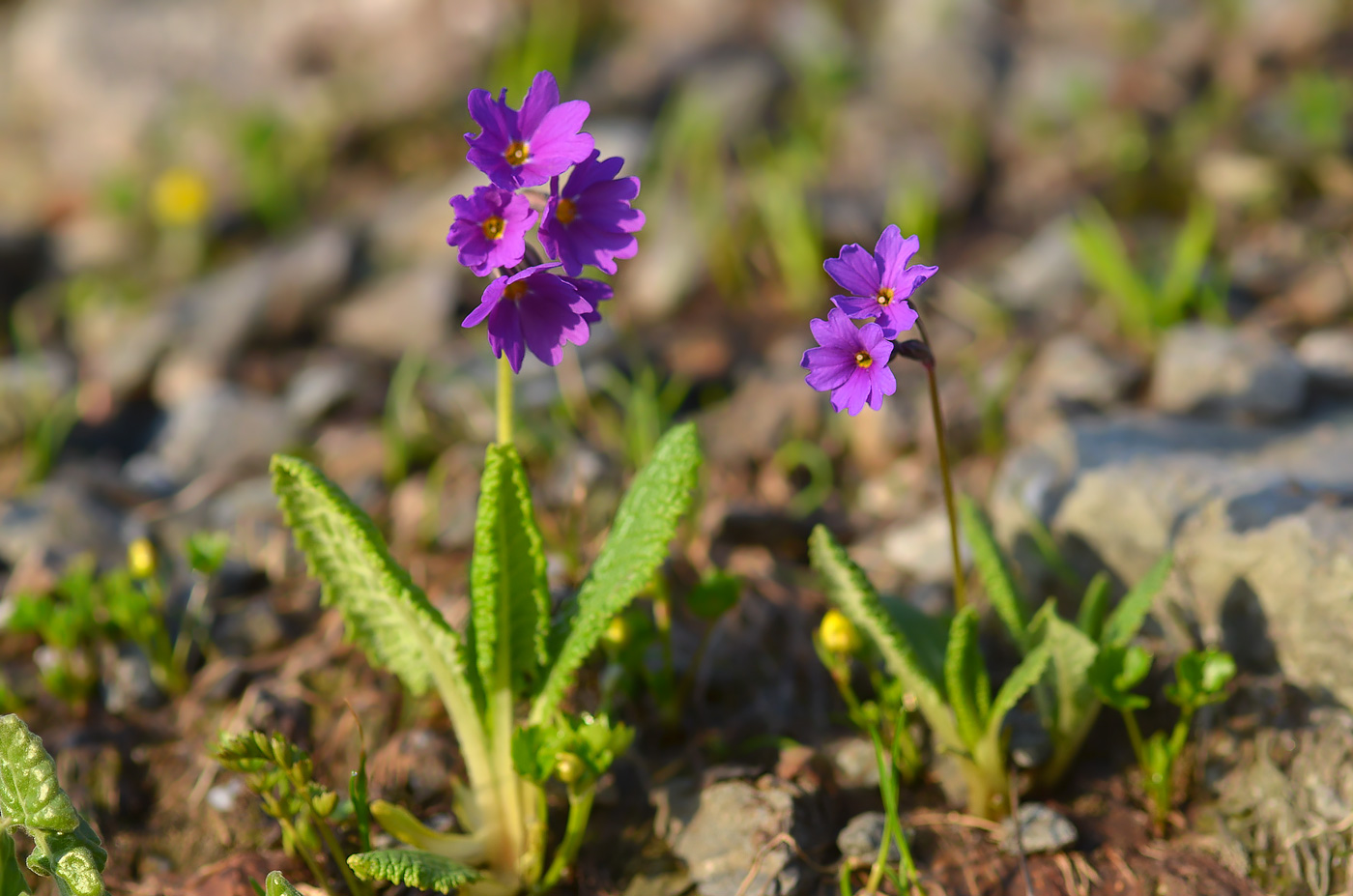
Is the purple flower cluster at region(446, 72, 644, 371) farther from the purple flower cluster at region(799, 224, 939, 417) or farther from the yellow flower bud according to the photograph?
the yellow flower bud

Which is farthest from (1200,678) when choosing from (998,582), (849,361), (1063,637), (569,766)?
(569,766)

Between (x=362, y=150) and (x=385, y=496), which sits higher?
(x=362, y=150)

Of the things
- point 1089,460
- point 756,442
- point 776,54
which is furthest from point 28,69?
point 1089,460

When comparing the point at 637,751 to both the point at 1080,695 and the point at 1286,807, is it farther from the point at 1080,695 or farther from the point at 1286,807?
the point at 1286,807

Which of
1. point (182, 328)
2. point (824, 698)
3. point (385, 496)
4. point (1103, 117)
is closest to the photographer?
point (824, 698)

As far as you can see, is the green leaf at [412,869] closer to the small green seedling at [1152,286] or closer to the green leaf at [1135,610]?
the green leaf at [1135,610]

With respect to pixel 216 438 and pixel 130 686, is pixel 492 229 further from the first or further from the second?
pixel 216 438
